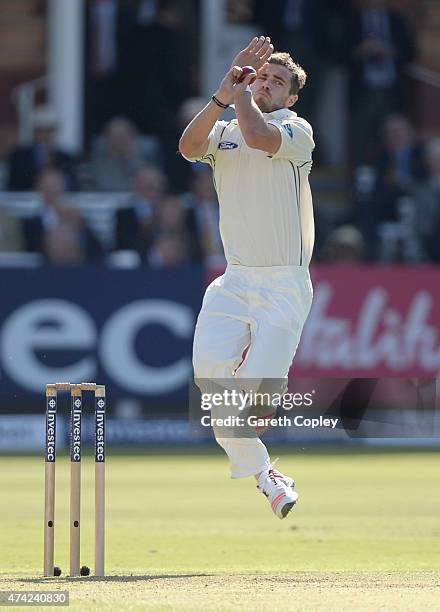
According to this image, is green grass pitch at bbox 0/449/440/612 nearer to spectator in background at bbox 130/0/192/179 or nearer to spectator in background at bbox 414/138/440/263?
spectator in background at bbox 414/138/440/263

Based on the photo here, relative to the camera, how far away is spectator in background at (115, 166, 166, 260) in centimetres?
1452

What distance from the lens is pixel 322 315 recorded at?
14.0m

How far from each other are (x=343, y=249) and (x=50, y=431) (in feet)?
28.6

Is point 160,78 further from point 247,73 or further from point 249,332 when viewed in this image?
point 247,73

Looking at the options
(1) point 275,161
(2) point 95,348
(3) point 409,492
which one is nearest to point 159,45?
(2) point 95,348

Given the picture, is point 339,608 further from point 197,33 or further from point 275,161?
point 197,33

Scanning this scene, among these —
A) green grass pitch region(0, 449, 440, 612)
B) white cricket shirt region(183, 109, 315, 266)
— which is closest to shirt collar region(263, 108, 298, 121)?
white cricket shirt region(183, 109, 315, 266)

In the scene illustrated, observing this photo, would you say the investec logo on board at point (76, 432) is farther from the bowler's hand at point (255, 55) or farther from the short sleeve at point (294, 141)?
the bowler's hand at point (255, 55)

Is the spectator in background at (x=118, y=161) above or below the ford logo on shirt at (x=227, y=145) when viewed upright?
below

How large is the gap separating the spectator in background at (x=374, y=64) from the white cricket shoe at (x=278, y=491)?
32.7 ft

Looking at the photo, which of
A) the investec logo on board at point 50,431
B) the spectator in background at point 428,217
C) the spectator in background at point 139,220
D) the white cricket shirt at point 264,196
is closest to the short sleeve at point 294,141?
the white cricket shirt at point 264,196

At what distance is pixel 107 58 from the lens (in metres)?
16.5

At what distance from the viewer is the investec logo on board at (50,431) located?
6168mm

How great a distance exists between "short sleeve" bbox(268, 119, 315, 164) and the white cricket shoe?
131 cm
